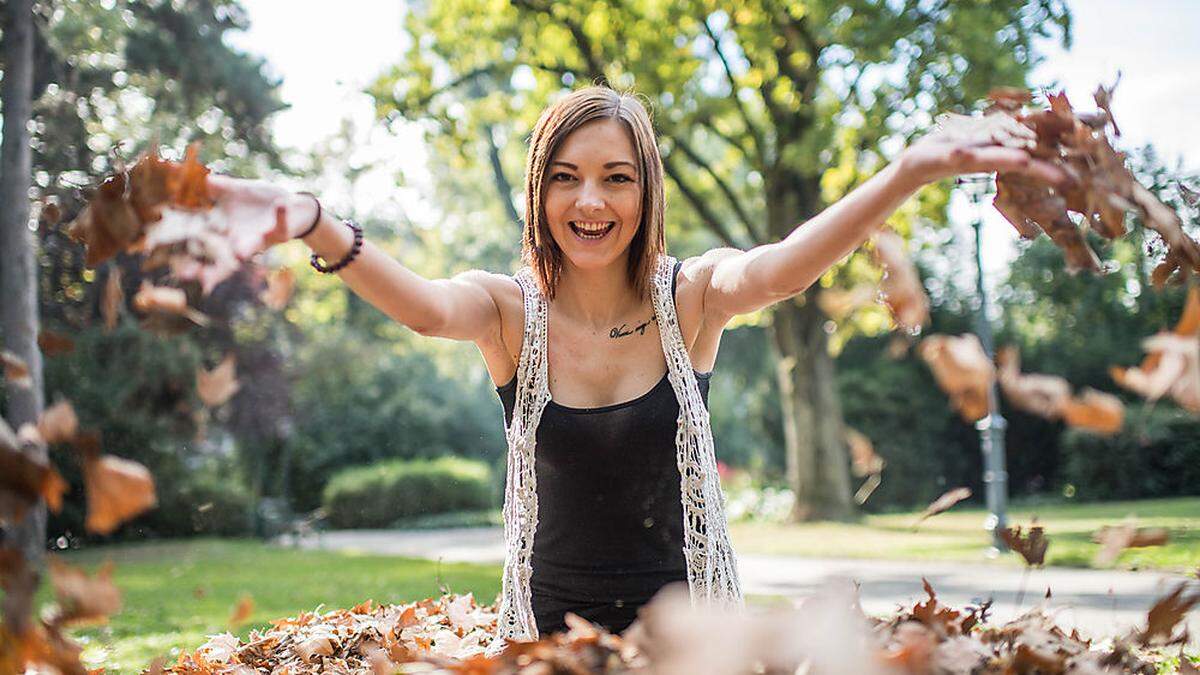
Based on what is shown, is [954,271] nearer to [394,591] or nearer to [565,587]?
[394,591]

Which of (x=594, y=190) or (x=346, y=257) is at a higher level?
(x=594, y=190)

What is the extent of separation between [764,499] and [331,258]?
74.5ft

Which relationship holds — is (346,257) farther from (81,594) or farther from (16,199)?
(16,199)

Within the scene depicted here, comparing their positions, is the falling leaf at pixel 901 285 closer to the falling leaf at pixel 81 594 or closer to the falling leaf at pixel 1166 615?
the falling leaf at pixel 1166 615

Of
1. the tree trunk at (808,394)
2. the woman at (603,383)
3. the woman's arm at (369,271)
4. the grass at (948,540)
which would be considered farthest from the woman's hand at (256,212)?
the tree trunk at (808,394)

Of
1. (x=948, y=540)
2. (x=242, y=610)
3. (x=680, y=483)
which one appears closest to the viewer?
(x=242, y=610)

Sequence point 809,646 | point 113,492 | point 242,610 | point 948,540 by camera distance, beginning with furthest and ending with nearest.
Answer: point 948,540 → point 242,610 → point 113,492 → point 809,646

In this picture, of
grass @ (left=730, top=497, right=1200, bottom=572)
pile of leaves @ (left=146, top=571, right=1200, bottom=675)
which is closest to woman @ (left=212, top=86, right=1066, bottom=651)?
pile of leaves @ (left=146, top=571, right=1200, bottom=675)

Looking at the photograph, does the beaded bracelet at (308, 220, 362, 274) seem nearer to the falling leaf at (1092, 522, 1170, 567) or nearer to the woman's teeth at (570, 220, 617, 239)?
the woman's teeth at (570, 220, 617, 239)

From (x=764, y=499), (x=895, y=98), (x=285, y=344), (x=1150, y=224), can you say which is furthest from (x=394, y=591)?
(x=764, y=499)

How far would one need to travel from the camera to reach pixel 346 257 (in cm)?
188

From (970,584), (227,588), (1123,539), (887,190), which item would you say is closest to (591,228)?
(887,190)

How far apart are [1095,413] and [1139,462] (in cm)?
2289

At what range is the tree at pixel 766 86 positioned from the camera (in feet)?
48.9
